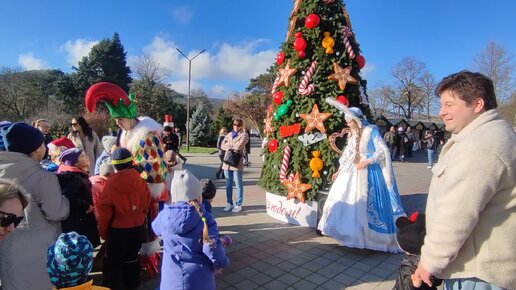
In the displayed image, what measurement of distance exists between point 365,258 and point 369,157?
1.44m

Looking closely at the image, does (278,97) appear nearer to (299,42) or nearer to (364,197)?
(299,42)

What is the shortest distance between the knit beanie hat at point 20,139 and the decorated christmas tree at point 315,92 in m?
3.95

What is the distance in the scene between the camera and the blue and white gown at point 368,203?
439 centimetres

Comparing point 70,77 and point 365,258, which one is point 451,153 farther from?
point 70,77

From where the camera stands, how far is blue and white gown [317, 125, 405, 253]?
4391mm

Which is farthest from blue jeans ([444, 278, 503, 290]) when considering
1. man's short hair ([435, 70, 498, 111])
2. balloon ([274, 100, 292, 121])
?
balloon ([274, 100, 292, 121])

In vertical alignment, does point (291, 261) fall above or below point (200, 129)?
below

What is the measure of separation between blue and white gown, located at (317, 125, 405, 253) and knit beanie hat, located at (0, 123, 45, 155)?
3788 millimetres

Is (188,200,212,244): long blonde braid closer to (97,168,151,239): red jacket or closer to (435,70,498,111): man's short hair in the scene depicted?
(97,168,151,239): red jacket

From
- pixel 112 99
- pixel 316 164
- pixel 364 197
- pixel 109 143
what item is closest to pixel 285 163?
pixel 316 164

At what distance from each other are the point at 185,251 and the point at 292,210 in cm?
349

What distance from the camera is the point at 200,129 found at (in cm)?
2777

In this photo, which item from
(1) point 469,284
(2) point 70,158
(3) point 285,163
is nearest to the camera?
(1) point 469,284

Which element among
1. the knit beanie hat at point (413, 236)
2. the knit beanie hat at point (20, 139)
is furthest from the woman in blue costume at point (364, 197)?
the knit beanie hat at point (20, 139)
